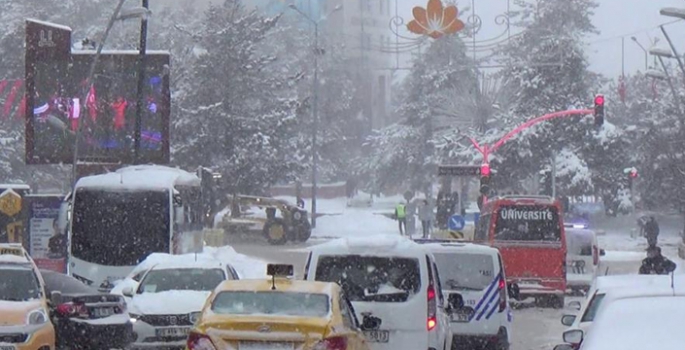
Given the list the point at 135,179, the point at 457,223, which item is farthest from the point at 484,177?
the point at 135,179

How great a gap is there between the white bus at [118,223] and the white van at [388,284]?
14.0 m

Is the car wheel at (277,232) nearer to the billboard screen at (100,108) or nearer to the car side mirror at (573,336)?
the billboard screen at (100,108)

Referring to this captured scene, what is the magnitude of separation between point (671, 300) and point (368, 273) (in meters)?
6.82

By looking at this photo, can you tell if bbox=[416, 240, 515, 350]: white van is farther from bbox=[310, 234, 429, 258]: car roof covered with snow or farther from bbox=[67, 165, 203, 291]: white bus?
bbox=[67, 165, 203, 291]: white bus

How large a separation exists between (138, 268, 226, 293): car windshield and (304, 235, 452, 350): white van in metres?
4.62

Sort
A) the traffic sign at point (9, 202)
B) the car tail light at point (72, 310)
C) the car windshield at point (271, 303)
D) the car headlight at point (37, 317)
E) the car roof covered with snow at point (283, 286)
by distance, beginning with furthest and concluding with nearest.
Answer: the traffic sign at point (9, 202)
the car tail light at point (72, 310)
the car headlight at point (37, 317)
the car roof covered with snow at point (283, 286)
the car windshield at point (271, 303)

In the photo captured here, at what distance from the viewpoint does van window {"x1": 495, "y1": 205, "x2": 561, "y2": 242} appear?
2916 cm

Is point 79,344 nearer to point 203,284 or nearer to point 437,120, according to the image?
point 203,284

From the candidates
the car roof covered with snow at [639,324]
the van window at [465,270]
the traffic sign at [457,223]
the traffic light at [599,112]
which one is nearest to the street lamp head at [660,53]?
the traffic light at [599,112]

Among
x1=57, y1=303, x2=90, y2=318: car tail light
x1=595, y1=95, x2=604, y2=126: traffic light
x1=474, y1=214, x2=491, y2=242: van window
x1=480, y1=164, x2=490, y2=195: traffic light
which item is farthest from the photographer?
x1=595, y1=95, x2=604, y2=126: traffic light

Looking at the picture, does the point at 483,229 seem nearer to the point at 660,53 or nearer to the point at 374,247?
the point at 660,53

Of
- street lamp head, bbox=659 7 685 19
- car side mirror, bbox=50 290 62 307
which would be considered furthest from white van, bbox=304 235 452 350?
street lamp head, bbox=659 7 685 19

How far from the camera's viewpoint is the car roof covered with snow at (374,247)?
14750 mm

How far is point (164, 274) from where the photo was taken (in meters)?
19.8
